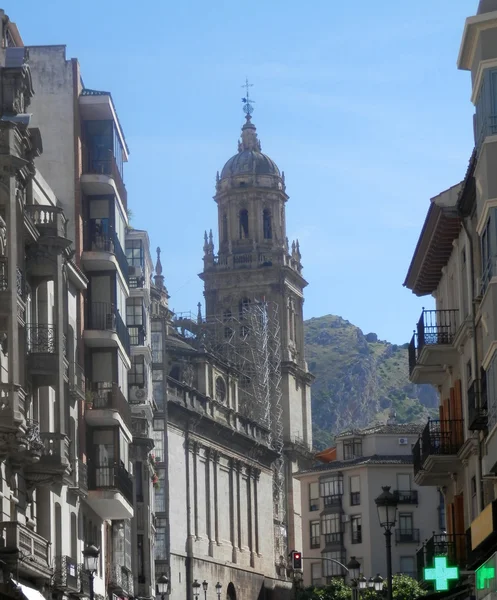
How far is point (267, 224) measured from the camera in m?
166

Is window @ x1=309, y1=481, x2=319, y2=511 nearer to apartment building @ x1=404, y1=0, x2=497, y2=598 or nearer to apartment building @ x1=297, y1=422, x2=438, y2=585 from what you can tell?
apartment building @ x1=297, y1=422, x2=438, y2=585

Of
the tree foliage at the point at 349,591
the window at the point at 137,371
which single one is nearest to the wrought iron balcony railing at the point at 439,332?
the window at the point at 137,371

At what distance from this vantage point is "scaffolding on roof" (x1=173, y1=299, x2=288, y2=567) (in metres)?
150

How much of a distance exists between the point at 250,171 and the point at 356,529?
4610 centimetres

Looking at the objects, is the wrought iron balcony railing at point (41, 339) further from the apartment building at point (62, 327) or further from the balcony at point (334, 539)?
the balcony at point (334, 539)

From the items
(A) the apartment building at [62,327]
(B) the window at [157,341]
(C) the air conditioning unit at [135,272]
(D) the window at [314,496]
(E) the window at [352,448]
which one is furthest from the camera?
(D) the window at [314,496]

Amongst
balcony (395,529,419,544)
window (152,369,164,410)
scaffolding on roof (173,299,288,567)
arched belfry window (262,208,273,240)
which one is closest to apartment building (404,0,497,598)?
window (152,369,164,410)

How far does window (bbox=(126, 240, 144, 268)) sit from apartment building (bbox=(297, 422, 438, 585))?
167 ft

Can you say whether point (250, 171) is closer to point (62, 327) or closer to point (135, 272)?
point (135, 272)

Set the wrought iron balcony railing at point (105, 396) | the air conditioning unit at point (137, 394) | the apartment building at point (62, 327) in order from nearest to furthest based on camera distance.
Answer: the apartment building at point (62, 327), the wrought iron balcony railing at point (105, 396), the air conditioning unit at point (137, 394)

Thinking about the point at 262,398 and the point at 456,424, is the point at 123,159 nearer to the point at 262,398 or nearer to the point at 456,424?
the point at 456,424

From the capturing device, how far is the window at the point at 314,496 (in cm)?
13838

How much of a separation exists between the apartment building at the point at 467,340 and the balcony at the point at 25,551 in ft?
31.8

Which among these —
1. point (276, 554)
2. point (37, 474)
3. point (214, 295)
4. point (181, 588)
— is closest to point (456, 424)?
point (37, 474)
